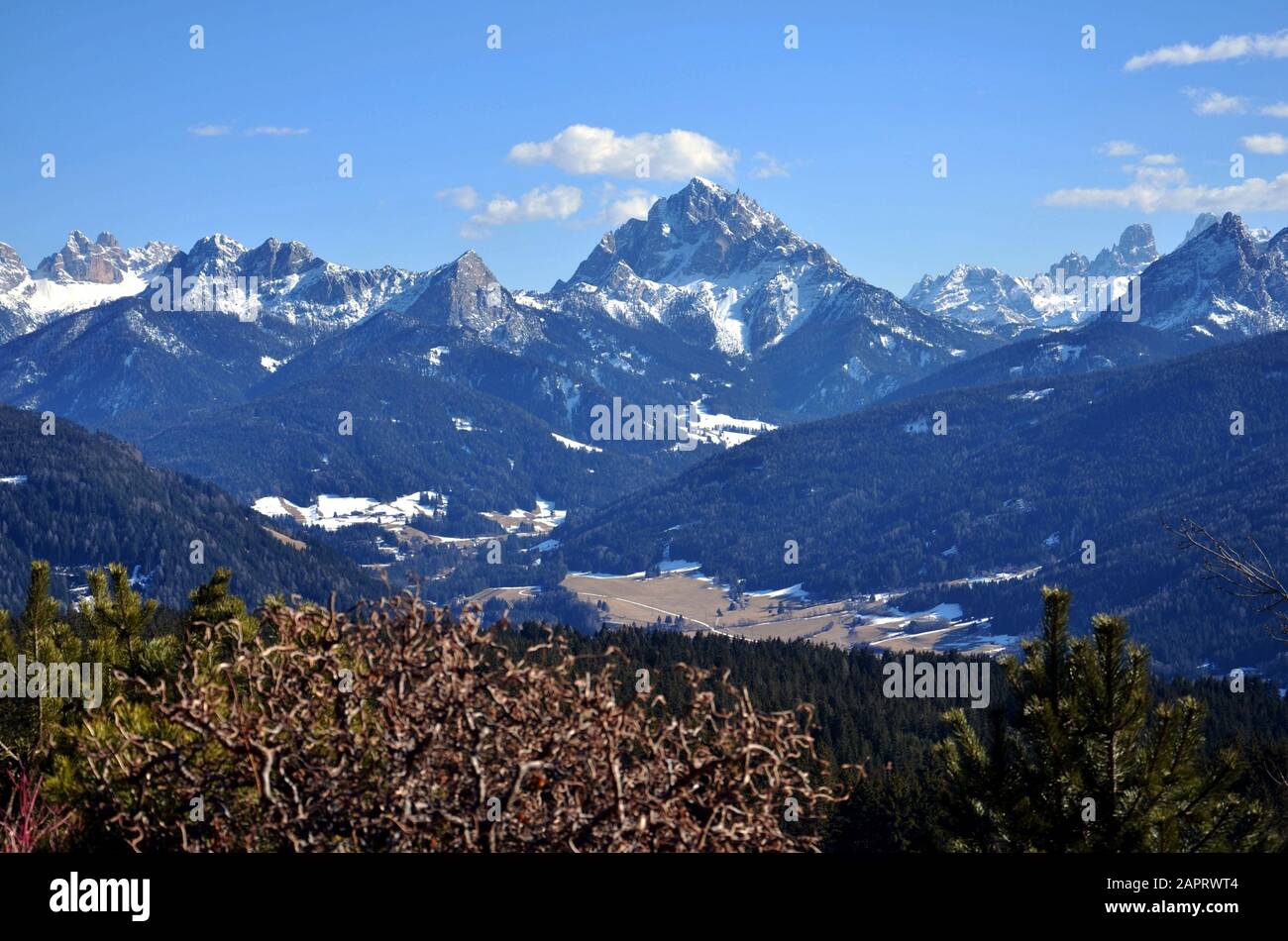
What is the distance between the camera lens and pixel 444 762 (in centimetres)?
802

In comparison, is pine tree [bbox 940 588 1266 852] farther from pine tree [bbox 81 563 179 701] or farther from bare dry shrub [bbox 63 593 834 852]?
pine tree [bbox 81 563 179 701]

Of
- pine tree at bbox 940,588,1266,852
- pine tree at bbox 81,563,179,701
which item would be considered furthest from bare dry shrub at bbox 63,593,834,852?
pine tree at bbox 81,563,179,701

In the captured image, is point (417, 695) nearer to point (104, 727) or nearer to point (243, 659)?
point (243, 659)

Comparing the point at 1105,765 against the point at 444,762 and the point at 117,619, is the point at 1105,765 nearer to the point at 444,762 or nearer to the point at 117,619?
the point at 444,762

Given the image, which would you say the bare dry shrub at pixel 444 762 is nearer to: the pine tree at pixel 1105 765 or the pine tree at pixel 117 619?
the pine tree at pixel 1105 765

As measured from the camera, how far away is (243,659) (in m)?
8.27

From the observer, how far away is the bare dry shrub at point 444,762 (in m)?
7.75

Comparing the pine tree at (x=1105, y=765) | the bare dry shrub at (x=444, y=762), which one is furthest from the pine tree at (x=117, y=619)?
the pine tree at (x=1105, y=765)

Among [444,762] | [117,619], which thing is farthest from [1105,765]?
[117,619]

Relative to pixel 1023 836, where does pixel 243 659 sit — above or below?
above

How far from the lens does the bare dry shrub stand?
25.4ft
